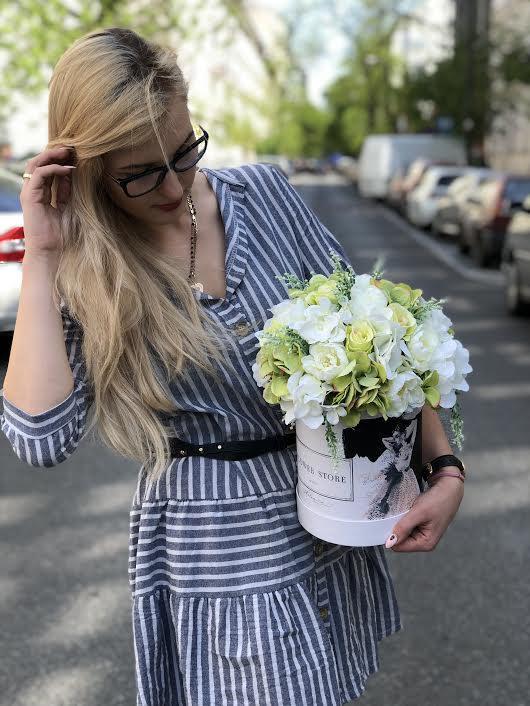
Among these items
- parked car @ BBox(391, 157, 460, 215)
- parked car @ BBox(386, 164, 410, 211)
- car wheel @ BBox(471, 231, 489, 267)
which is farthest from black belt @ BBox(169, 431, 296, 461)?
parked car @ BBox(386, 164, 410, 211)

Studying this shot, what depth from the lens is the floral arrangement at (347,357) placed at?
1.70 metres

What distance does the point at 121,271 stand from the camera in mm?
1759

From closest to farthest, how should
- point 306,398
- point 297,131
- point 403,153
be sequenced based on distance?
1. point 306,398
2. point 403,153
3. point 297,131

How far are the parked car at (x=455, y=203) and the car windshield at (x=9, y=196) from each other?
1314 cm

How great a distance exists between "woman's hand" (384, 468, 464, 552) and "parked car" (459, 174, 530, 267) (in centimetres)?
1426

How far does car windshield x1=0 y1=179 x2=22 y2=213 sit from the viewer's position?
22.5ft

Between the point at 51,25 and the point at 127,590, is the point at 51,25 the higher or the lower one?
the higher one

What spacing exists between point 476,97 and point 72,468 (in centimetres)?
3270

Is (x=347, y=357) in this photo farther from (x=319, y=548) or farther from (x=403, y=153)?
→ (x=403, y=153)

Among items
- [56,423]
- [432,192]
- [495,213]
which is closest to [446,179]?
[432,192]

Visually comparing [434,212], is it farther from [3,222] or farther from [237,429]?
[237,429]

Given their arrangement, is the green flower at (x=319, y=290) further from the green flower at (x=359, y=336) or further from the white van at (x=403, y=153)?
the white van at (x=403, y=153)

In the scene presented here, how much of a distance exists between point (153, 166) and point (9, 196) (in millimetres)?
5673

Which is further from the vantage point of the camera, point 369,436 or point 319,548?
point 319,548
